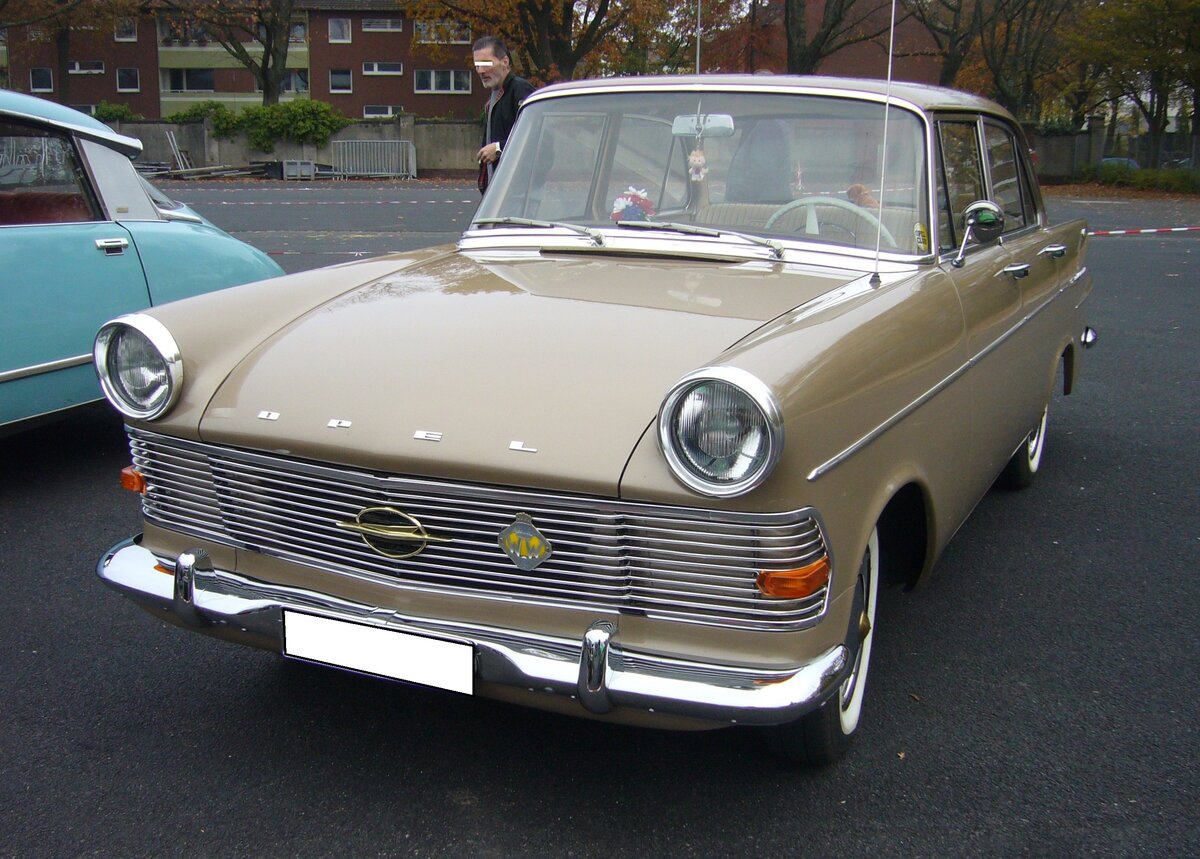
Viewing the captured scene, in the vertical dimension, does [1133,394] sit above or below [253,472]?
below

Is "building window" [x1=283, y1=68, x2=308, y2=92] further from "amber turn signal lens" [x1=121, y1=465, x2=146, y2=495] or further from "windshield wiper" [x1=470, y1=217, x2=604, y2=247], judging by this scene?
"amber turn signal lens" [x1=121, y1=465, x2=146, y2=495]

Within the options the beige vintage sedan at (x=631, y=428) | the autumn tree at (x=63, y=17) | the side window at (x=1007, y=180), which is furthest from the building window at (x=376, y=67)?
the beige vintage sedan at (x=631, y=428)

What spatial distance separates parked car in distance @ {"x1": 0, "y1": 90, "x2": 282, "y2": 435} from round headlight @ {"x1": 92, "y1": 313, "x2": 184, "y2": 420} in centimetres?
190

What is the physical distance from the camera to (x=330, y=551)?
2.57 metres

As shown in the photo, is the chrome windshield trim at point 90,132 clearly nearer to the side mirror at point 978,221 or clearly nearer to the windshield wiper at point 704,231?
the windshield wiper at point 704,231

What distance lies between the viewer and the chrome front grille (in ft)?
7.41

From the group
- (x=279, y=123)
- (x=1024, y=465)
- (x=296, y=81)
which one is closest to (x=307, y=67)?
(x=296, y=81)

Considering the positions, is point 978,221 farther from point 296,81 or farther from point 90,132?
point 296,81

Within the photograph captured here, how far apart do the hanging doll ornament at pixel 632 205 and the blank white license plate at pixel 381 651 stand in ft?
5.75

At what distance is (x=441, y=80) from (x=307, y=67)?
6277 millimetres

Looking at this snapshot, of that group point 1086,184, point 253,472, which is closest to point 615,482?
point 253,472

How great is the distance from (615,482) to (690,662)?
396mm

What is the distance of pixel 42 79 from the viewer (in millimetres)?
53312

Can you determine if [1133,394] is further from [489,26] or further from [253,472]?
[489,26]
